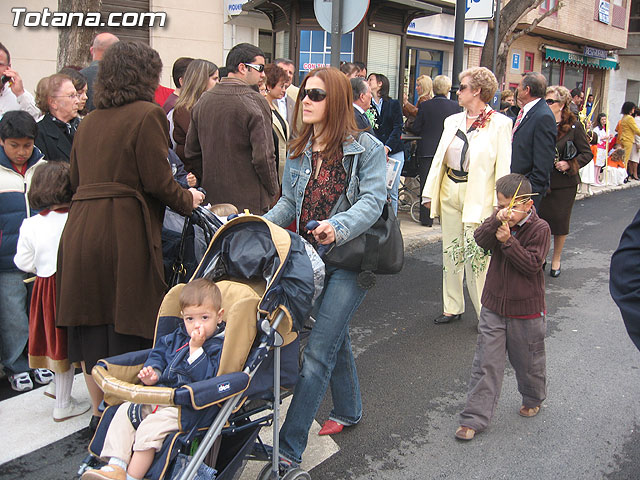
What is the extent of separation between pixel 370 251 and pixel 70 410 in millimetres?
2215

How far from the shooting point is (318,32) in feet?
34.7

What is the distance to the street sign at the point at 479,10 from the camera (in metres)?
9.48

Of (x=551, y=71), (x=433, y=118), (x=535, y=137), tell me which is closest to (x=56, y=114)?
(x=535, y=137)

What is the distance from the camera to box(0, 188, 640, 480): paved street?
11.3 ft

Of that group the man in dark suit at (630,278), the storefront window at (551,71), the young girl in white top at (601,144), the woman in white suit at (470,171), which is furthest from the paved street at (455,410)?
the storefront window at (551,71)

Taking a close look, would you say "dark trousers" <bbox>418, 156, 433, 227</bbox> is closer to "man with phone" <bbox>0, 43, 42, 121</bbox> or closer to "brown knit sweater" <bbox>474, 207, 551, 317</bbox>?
"brown knit sweater" <bbox>474, 207, 551, 317</bbox>

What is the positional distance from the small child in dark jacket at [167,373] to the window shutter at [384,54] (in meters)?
9.07

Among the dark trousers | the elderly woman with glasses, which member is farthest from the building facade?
the elderly woman with glasses

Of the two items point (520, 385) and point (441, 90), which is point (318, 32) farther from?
point (520, 385)

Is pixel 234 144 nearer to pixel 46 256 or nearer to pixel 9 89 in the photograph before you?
pixel 46 256

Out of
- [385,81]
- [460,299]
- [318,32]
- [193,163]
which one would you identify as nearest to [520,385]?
[460,299]

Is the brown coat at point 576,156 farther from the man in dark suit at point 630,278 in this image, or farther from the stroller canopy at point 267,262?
the man in dark suit at point 630,278

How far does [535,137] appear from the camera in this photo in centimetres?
589

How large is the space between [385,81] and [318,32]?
2.50m
